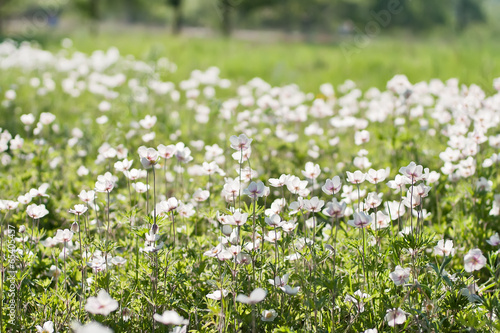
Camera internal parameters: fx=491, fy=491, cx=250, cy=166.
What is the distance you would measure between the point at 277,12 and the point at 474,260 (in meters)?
42.2

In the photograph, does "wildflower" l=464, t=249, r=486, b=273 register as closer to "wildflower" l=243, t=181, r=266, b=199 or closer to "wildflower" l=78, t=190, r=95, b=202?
"wildflower" l=243, t=181, r=266, b=199

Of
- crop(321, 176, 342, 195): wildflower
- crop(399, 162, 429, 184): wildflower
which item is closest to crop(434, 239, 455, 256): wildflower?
crop(399, 162, 429, 184): wildflower

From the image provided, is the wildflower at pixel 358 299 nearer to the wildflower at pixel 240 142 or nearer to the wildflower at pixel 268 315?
the wildflower at pixel 268 315

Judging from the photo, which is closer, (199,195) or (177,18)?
(199,195)

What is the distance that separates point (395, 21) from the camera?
201 feet

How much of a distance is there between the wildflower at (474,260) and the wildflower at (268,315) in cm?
72

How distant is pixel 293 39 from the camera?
105ft

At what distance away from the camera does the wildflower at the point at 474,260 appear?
1.79 metres

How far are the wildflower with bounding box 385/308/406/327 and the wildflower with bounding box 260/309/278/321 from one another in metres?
0.40

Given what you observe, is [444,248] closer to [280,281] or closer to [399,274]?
[399,274]

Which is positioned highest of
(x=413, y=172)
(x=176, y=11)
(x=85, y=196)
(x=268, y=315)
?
(x=413, y=172)

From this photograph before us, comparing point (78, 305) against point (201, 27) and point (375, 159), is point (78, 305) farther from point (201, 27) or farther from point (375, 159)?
point (201, 27)

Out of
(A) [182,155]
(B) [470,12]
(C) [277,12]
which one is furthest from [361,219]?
(B) [470,12]

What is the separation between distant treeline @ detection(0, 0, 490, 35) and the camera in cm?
3108
